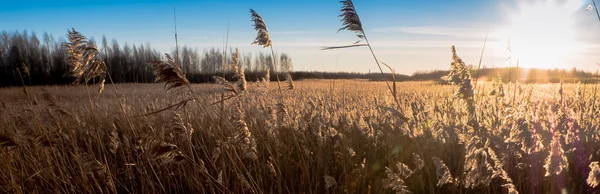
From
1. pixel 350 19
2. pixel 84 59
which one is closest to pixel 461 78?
pixel 350 19

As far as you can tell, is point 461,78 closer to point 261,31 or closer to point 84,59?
point 261,31

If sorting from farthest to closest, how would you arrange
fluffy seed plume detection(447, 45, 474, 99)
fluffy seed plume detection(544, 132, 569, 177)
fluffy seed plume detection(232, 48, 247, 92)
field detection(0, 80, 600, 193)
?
fluffy seed plume detection(232, 48, 247, 92), fluffy seed plume detection(447, 45, 474, 99), field detection(0, 80, 600, 193), fluffy seed plume detection(544, 132, 569, 177)

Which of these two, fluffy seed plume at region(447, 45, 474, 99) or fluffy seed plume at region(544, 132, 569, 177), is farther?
fluffy seed plume at region(447, 45, 474, 99)

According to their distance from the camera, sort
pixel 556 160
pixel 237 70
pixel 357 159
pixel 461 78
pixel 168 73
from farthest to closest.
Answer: pixel 357 159
pixel 237 70
pixel 461 78
pixel 168 73
pixel 556 160

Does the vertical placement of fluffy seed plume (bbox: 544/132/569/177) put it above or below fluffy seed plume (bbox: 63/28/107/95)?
below

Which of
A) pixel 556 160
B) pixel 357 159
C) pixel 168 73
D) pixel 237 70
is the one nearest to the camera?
pixel 556 160

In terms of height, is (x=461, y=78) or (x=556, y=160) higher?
(x=461, y=78)

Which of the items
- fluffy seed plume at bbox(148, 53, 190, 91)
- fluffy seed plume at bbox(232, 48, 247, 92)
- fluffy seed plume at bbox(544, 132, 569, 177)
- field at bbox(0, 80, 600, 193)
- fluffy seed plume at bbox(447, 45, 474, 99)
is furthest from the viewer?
fluffy seed plume at bbox(232, 48, 247, 92)

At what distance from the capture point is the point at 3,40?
196 ft

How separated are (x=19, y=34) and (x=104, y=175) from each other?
75716mm

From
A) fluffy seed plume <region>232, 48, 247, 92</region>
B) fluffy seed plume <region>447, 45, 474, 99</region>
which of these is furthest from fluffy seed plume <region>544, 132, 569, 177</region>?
fluffy seed plume <region>232, 48, 247, 92</region>

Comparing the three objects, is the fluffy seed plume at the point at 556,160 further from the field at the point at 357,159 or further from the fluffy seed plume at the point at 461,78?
the fluffy seed plume at the point at 461,78

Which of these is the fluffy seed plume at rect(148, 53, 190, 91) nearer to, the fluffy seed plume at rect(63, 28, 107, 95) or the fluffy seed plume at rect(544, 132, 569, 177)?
the fluffy seed plume at rect(63, 28, 107, 95)

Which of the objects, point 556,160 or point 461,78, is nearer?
point 556,160
